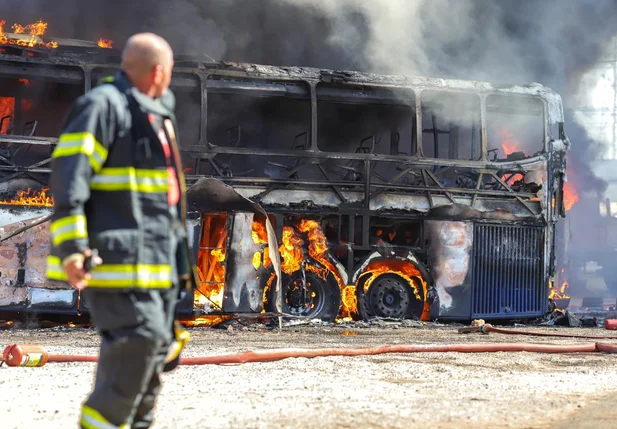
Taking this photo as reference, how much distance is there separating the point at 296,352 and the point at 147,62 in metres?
4.20

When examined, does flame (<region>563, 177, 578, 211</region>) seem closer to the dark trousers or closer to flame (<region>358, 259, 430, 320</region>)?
flame (<region>358, 259, 430, 320</region>)

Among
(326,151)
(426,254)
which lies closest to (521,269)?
(426,254)

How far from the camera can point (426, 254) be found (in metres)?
13.0

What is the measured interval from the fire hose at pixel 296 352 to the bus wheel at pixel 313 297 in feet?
14.4

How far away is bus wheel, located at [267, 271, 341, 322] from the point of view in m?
12.1

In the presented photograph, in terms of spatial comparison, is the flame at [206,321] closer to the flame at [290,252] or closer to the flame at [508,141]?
the flame at [290,252]

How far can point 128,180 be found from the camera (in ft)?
10.0

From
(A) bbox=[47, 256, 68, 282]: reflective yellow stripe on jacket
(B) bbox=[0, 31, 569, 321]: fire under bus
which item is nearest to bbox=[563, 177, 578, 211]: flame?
(B) bbox=[0, 31, 569, 321]: fire under bus

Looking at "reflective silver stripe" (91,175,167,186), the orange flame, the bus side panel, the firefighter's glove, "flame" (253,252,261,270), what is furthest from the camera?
the orange flame

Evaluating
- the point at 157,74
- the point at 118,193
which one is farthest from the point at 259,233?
the point at 118,193

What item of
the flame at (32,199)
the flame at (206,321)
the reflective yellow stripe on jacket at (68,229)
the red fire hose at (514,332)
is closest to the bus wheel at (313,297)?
the flame at (206,321)

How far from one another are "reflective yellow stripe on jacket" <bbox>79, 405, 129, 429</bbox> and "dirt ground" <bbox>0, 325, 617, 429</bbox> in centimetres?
102

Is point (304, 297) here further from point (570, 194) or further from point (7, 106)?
point (570, 194)

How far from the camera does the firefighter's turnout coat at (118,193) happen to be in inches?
114
